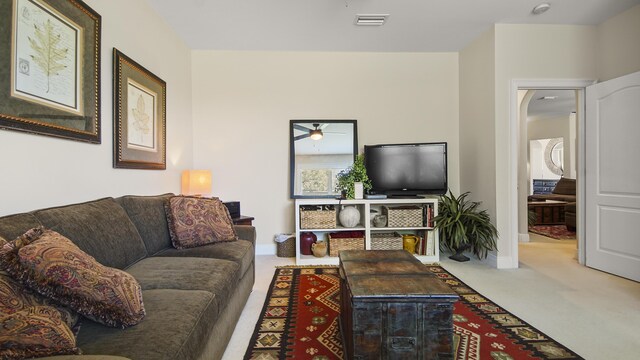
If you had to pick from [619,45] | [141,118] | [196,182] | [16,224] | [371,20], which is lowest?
[16,224]

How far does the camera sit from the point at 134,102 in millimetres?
2555

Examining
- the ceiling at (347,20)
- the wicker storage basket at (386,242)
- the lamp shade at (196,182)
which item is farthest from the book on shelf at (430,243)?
the lamp shade at (196,182)

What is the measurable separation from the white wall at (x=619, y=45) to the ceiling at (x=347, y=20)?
0.09 m

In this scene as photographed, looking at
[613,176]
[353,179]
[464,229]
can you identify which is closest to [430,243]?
[464,229]

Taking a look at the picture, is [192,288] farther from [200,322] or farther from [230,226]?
[230,226]

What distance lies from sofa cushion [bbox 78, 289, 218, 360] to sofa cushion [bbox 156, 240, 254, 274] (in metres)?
0.68

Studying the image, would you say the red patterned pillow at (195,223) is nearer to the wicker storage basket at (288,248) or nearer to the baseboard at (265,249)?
the wicker storage basket at (288,248)

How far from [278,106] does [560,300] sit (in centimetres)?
352

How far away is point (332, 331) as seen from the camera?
197cm

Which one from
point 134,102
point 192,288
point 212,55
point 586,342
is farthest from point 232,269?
point 212,55

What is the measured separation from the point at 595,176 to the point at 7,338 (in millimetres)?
4562

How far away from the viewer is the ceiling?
2902 mm

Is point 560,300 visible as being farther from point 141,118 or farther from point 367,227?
point 141,118

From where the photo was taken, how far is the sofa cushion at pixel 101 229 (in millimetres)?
1458
